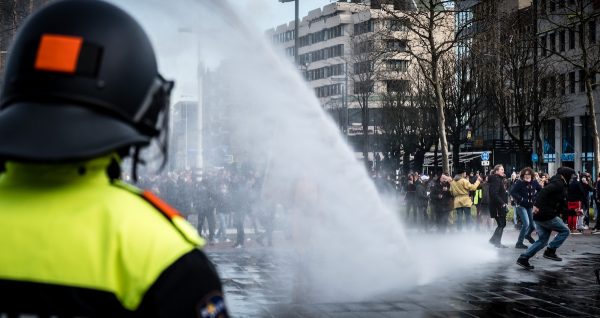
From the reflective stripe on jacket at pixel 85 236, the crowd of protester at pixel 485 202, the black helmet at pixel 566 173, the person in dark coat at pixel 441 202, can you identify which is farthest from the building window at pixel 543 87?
the reflective stripe on jacket at pixel 85 236

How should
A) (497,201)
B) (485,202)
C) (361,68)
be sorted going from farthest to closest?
(361,68) < (485,202) < (497,201)

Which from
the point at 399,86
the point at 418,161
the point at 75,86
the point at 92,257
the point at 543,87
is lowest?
the point at 418,161

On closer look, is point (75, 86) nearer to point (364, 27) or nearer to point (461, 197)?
point (461, 197)

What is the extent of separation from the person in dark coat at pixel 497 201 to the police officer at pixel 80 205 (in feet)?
56.6

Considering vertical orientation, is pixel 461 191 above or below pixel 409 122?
below

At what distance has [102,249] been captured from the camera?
1.56m

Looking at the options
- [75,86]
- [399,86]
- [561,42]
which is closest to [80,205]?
[75,86]

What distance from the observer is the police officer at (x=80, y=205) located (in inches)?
60.6

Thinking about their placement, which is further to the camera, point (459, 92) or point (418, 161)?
point (418, 161)

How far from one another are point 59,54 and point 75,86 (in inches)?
2.5

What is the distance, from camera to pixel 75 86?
5.25 feet

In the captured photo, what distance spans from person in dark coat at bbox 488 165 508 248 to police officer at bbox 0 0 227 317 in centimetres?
1726

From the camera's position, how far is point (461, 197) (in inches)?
904

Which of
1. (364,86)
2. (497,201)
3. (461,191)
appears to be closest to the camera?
(497,201)
